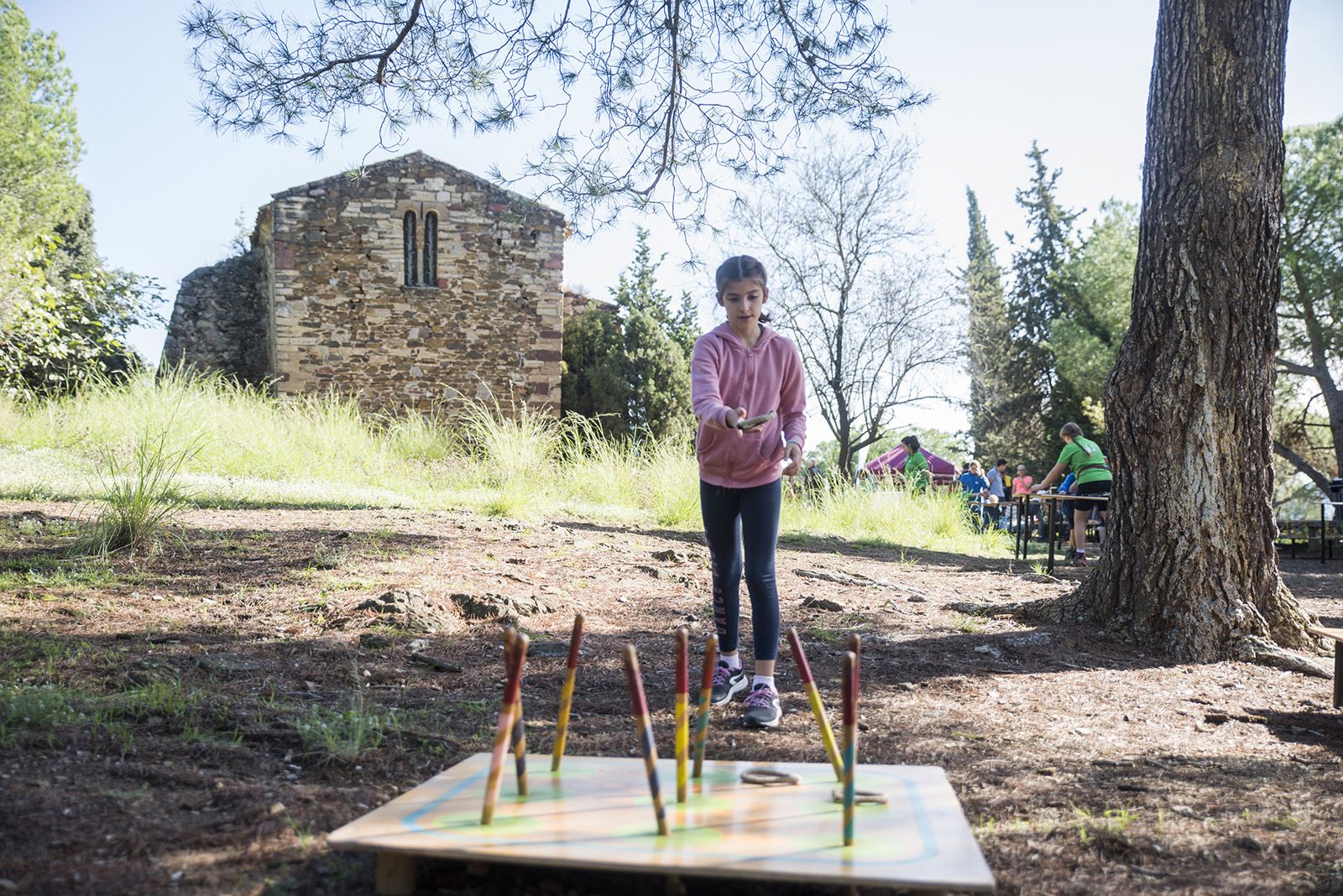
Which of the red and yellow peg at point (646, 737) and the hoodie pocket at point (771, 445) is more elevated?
the hoodie pocket at point (771, 445)

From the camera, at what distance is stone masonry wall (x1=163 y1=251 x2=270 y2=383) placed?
19.2 meters

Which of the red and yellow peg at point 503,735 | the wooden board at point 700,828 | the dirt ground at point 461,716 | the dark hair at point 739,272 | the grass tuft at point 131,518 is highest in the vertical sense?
the dark hair at point 739,272

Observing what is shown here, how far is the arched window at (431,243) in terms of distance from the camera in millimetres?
18266

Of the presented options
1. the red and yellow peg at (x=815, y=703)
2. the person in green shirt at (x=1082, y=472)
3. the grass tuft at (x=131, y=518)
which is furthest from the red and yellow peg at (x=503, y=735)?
the person in green shirt at (x=1082, y=472)

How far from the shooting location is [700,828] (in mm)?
2039

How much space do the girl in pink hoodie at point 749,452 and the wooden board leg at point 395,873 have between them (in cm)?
165

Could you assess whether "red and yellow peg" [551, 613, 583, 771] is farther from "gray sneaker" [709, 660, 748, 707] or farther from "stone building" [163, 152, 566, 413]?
"stone building" [163, 152, 566, 413]

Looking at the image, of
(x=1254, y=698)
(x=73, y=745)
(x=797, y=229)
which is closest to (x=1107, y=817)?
(x=1254, y=698)

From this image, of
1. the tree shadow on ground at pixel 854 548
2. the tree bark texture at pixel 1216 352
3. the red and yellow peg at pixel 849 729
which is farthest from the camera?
the tree shadow on ground at pixel 854 548

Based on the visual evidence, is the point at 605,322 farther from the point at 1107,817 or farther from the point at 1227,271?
the point at 1107,817

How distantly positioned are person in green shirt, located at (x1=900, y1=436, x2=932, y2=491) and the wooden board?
10929 mm

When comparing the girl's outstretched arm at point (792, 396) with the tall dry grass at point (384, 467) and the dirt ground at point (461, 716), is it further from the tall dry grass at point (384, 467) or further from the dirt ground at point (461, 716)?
the tall dry grass at point (384, 467)

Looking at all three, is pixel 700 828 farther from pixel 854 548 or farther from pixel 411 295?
pixel 411 295

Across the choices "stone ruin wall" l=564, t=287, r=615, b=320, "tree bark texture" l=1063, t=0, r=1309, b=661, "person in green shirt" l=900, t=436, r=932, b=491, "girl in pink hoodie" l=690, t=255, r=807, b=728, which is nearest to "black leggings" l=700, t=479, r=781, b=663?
"girl in pink hoodie" l=690, t=255, r=807, b=728
